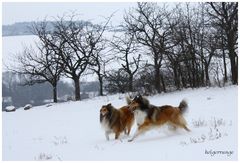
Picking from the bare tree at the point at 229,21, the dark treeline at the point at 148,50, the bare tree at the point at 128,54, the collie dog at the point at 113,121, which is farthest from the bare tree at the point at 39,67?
the collie dog at the point at 113,121

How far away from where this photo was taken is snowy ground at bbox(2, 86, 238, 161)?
9.20m

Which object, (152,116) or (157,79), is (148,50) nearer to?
(157,79)

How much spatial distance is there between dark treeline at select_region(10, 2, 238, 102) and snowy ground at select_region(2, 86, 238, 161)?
21.0ft

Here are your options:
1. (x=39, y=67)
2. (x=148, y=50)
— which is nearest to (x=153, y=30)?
(x=148, y=50)

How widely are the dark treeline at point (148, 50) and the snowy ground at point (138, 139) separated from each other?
641 cm

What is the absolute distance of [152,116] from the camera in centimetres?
1202

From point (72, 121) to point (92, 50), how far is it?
55.5 ft

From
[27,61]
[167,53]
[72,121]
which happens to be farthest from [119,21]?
[72,121]

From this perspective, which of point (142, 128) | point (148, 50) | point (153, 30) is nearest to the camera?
point (142, 128)

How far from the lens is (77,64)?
3600 cm

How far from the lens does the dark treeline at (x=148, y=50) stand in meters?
28.2

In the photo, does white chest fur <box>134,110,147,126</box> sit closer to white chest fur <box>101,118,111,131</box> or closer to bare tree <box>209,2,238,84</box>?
white chest fur <box>101,118,111,131</box>

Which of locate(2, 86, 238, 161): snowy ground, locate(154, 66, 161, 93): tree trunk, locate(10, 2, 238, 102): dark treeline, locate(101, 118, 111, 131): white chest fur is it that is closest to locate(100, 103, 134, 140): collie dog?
locate(101, 118, 111, 131): white chest fur

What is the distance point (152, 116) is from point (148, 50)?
1993 cm
